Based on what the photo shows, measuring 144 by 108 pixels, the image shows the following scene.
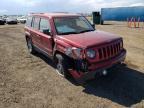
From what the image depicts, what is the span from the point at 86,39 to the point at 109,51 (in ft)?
2.43

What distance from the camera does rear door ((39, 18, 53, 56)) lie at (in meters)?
7.64

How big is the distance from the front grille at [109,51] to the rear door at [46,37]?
6.91 feet

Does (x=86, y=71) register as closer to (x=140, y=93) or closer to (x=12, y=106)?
(x=140, y=93)

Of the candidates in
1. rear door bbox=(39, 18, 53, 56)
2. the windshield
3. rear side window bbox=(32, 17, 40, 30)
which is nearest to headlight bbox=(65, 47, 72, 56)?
the windshield

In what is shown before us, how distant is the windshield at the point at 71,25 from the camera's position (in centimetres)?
747

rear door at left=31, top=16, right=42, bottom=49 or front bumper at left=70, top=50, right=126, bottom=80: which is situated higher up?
rear door at left=31, top=16, right=42, bottom=49

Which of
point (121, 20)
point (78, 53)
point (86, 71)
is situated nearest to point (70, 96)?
point (86, 71)

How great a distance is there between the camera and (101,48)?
20.1 feet

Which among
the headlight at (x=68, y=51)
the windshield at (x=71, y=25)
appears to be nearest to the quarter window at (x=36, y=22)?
the windshield at (x=71, y=25)

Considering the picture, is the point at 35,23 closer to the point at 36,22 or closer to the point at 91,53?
the point at 36,22

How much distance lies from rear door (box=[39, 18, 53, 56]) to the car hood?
70 centimetres

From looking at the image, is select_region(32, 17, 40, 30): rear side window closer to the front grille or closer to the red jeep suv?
the red jeep suv

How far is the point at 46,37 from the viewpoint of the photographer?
7934mm

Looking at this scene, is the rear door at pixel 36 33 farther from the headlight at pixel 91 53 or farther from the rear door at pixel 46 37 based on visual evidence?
the headlight at pixel 91 53
